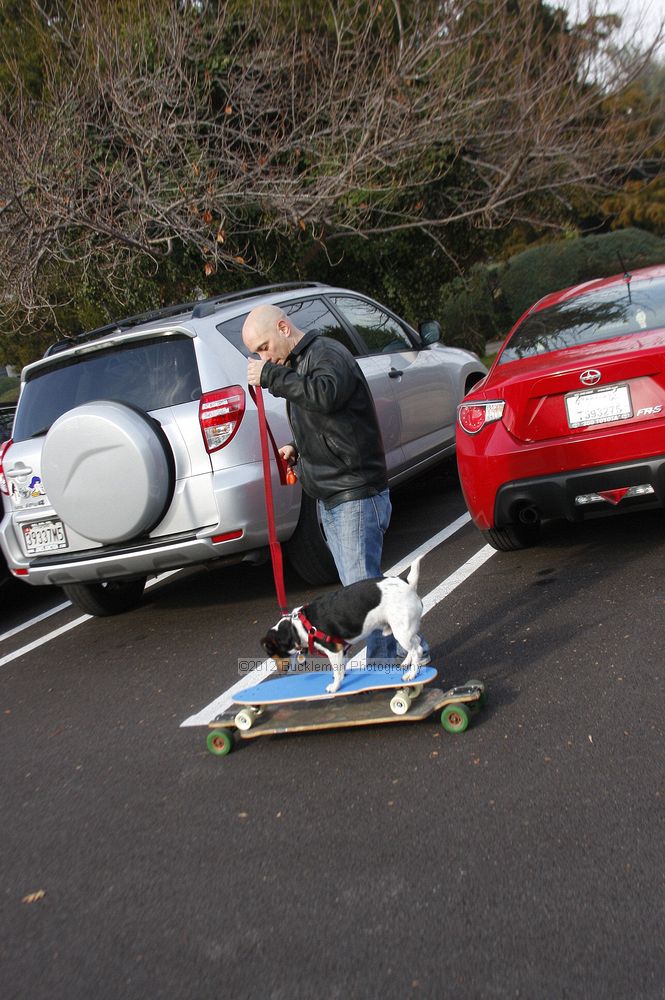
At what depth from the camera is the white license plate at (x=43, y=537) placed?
6.19m

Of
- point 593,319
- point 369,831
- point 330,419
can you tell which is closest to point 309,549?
point 330,419

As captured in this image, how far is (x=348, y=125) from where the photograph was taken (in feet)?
39.9

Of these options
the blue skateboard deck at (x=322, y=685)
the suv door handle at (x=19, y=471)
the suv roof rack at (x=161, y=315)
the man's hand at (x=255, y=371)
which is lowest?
the blue skateboard deck at (x=322, y=685)

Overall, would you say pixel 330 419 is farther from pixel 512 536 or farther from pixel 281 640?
pixel 512 536

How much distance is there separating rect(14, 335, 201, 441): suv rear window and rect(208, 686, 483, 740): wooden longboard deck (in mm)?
2130

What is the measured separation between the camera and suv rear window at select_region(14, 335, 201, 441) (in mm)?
5926

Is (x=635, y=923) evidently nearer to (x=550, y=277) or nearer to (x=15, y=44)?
(x=15, y=44)

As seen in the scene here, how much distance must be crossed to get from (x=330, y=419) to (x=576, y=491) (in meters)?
1.94

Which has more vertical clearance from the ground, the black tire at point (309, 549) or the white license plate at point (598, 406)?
the white license plate at point (598, 406)

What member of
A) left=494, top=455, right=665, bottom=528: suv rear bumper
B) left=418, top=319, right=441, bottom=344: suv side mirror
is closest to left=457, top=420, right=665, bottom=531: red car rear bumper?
left=494, top=455, right=665, bottom=528: suv rear bumper

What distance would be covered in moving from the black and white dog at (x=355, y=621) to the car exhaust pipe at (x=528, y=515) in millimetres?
1844

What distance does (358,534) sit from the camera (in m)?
4.46

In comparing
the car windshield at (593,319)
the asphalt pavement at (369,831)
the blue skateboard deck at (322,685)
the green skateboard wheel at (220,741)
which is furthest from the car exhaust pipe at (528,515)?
the green skateboard wheel at (220,741)

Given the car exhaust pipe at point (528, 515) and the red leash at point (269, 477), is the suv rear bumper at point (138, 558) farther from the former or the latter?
the car exhaust pipe at point (528, 515)
